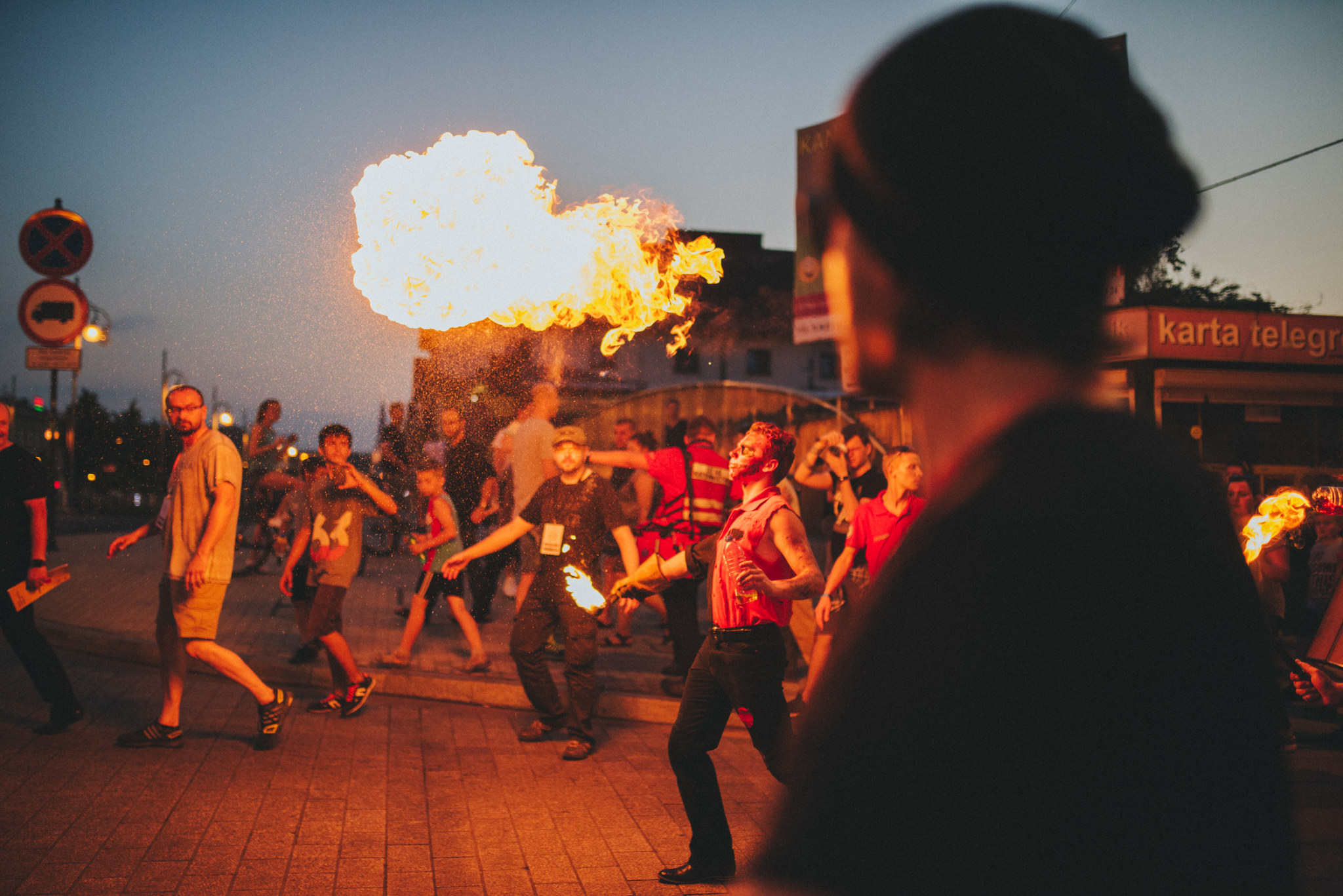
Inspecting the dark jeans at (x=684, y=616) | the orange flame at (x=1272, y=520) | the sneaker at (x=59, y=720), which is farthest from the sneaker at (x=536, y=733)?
the orange flame at (x=1272, y=520)

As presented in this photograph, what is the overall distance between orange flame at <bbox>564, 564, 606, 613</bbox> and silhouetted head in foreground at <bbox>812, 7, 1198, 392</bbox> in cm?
569

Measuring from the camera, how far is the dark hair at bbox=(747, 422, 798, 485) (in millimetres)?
5383

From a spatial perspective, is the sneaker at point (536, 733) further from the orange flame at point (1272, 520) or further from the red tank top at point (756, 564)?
the orange flame at point (1272, 520)

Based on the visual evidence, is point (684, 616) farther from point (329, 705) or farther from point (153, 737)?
point (153, 737)

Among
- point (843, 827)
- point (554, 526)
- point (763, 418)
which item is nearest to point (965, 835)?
point (843, 827)

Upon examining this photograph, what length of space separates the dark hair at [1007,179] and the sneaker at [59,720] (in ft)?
23.7

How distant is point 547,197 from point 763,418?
A: 10.1m

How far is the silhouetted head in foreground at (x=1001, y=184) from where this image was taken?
885 millimetres

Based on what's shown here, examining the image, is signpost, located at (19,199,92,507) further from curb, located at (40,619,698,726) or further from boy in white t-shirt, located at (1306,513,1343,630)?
boy in white t-shirt, located at (1306,513,1343,630)


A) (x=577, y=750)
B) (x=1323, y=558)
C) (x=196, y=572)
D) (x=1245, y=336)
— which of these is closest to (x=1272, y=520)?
(x=1323, y=558)

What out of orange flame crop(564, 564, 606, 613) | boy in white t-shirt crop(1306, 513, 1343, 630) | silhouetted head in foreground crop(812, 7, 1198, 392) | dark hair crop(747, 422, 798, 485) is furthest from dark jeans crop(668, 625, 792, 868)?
boy in white t-shirt crop(1306, 513, 1343, 630)

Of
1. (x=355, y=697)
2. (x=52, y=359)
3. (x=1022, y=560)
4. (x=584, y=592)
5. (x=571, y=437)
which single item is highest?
(x=52, y=359)

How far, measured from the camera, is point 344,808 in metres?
5.37

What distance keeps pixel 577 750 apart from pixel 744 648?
2.13 metres
